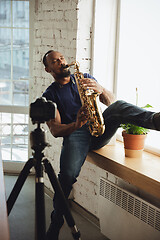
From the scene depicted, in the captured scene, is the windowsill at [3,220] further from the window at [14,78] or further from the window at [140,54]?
the window at [14,78]

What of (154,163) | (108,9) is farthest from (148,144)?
(108,9)

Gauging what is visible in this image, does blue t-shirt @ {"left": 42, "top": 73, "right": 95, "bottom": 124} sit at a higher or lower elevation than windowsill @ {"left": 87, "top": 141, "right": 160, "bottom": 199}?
higher

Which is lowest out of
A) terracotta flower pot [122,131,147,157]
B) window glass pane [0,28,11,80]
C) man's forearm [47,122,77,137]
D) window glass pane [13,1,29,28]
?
terracotta flower pot [122,131,147,157]

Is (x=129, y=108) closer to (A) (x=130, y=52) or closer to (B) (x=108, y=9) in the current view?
(A) (x=130, y=52)

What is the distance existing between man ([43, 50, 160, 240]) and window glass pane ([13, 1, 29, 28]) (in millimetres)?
1495

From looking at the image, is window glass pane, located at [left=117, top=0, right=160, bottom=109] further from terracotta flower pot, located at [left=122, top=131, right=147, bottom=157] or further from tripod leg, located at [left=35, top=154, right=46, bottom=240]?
tripod leg, located at [left=35, top=154, right=46, bottom=240]

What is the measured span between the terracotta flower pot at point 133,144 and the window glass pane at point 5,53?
7.02 feet

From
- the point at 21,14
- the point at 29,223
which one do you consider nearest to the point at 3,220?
the point at 29,223

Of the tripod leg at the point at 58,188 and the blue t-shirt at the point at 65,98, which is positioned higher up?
the blue t-shirt at the point at 65,98

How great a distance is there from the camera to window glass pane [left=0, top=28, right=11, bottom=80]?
408 cm

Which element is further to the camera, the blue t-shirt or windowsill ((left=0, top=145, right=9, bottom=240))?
the blue t-shirt

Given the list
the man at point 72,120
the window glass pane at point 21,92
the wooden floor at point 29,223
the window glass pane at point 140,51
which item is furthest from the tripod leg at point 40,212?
the window glass pane at point 21,92

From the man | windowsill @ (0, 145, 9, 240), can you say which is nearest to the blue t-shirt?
the man

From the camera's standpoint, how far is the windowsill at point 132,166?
217cm
